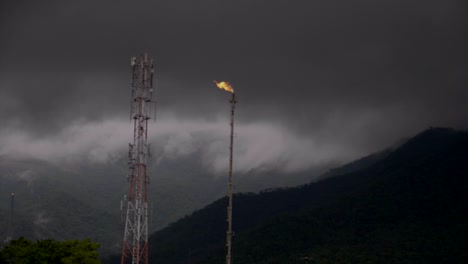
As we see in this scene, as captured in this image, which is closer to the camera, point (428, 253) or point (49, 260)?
point (49, 260)

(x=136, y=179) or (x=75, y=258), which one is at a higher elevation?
(x=136, y=179)

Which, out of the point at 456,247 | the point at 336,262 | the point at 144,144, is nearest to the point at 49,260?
the point at 144,144

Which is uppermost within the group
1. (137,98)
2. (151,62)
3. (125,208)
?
(151,62)

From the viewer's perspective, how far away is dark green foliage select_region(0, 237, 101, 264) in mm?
65875

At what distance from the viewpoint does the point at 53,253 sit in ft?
219

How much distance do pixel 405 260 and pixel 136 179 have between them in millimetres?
135977

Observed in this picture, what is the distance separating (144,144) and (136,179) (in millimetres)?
A: 4165

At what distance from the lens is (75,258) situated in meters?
65.5

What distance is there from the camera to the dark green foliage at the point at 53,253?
65875mm

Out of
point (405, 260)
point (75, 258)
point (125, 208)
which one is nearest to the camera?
point (75, 258)

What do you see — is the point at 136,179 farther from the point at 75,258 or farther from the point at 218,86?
the point at 218,86

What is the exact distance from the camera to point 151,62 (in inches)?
2815

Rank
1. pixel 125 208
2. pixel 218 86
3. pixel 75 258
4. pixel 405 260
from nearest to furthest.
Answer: pixel 218 86 → pixel 75 258 → pixel 125 208 → pixel 405 260

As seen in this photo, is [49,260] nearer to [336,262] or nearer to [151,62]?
[151,62]
